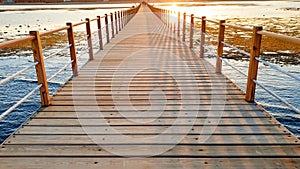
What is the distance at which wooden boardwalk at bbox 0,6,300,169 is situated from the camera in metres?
2.29

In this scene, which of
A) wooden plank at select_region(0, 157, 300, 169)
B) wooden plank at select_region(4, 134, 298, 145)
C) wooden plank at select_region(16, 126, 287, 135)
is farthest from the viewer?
wooden plank at select_region(16, 126, 287, 135)

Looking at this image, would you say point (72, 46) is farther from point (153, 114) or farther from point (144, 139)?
point (144, 139)

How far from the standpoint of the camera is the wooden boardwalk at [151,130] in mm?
2285

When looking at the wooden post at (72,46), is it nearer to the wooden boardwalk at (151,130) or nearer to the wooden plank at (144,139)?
the wooden boardwalk at (151,130)

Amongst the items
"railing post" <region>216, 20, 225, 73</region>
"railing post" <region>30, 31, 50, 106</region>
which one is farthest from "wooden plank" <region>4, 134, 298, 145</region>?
"railing post" <region>216, 20, 225, 73</region>

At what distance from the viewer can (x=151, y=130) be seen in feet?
9.18

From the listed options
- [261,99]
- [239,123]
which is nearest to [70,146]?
[239,123]

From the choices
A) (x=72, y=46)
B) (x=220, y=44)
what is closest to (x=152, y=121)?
(x=72, y=46)

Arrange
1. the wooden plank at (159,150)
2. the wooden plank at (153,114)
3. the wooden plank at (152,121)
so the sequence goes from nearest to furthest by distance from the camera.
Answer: the wooden plank at (159,150) → the wooden plank at (152,121) → the wooden plank at (153,114)

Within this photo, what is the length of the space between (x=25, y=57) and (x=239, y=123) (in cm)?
1053

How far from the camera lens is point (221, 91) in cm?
398

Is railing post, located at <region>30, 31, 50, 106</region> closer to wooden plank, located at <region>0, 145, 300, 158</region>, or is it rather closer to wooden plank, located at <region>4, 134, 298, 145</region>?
wooden plank, located at <region>4, 134, 298, 145</region>

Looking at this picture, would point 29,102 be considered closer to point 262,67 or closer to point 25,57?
point 25,57

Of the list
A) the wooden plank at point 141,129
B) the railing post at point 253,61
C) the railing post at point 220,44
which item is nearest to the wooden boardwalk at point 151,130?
the wooden plank at point 141,129
